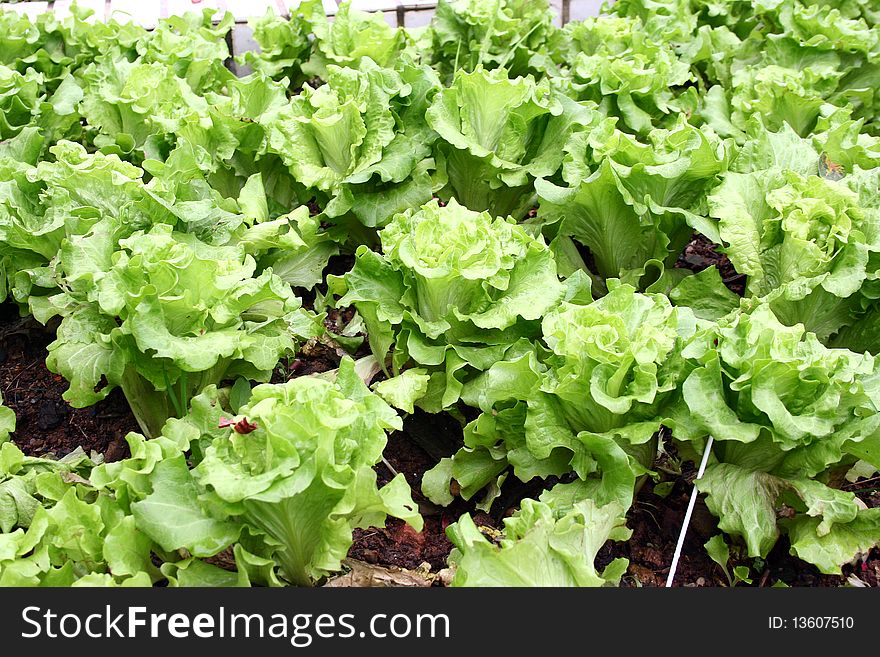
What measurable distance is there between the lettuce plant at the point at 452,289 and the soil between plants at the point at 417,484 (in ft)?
1.03

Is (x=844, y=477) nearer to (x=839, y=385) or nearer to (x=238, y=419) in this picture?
(x=839, y=385)

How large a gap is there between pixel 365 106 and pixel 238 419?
5.51 ft

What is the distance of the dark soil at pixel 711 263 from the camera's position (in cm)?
397

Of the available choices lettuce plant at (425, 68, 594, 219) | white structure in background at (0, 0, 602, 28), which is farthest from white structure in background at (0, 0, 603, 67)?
lettuce plant at (425, 68, 594, 219)

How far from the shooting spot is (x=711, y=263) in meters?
4.00

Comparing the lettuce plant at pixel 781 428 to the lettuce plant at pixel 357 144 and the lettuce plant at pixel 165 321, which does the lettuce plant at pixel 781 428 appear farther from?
the lettuce plant at pixel 357 144

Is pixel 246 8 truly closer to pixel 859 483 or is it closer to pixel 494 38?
pixel 494 38

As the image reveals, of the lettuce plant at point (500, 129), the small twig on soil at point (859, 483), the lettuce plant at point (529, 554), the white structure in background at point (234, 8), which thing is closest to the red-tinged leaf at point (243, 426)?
the lettuce plant at point (529, 554)

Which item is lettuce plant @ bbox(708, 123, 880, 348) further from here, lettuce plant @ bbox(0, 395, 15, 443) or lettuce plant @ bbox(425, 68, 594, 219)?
lettuce plant @ bbox(0, 395, 15, 443)

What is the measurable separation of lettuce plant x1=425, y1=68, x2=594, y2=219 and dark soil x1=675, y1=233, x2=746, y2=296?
0.79 metres

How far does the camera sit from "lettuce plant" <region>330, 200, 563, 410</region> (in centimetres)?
289

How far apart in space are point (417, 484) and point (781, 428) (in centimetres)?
118

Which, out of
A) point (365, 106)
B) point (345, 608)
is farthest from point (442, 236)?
point (345, 608)

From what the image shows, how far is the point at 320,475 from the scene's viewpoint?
2.21 m
